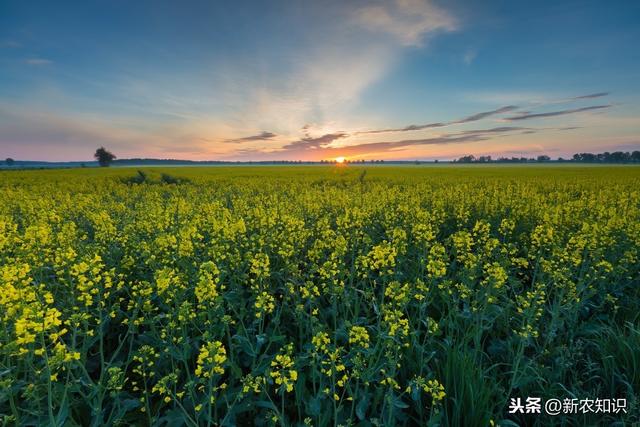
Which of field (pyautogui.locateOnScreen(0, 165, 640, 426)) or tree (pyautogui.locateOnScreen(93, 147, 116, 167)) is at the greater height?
tree (pyautogui.locateOnScreen(93, 147, 116, 167))

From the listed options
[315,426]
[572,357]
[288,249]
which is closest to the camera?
[315,426]

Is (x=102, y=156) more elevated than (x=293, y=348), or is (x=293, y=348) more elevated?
(x=102, y=156)

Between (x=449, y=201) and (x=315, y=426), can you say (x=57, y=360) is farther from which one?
(x=449, y=201)

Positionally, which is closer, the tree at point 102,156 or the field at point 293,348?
the field at point 293,348

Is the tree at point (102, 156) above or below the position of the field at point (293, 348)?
above

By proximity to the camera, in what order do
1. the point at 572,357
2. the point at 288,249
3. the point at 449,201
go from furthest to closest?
the point at 449,201 < the point at 288,249 < the point at 572,357

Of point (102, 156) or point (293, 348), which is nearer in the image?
point (293, 348)

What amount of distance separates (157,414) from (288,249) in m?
3.00

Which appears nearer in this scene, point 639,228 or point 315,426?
point 315,426

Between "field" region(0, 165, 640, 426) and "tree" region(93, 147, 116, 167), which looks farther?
"tree" region(93, 147, 116, 167)

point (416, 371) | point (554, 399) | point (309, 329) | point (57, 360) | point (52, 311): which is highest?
point (52, 311)

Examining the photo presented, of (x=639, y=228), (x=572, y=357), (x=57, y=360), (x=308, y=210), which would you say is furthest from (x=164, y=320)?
(x=639, y=228)

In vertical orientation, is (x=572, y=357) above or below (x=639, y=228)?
below

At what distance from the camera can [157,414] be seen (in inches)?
123
